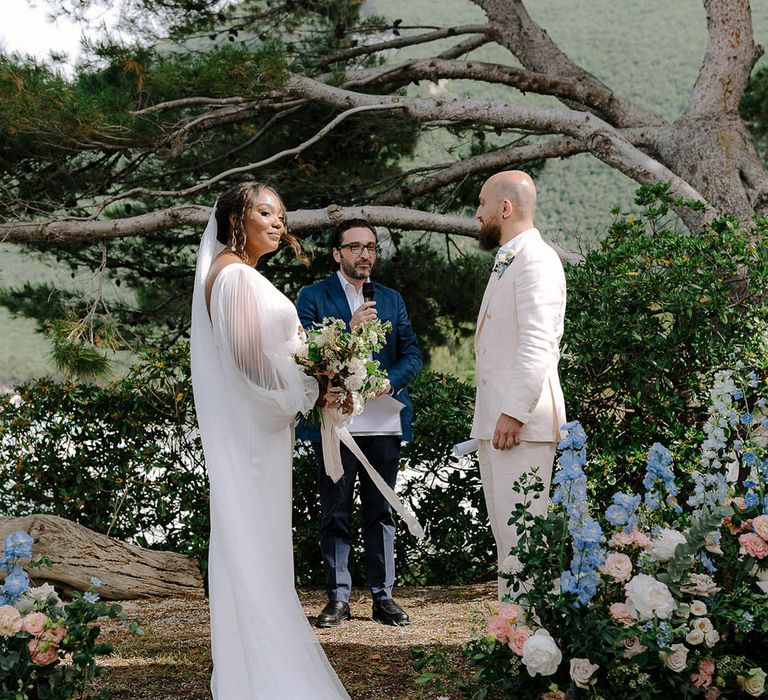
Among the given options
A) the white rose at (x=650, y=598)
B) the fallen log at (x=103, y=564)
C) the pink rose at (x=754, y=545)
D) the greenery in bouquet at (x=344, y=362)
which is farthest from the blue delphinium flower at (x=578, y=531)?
the fallen log at (x=103, y=564)

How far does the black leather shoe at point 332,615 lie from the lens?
4992 mm

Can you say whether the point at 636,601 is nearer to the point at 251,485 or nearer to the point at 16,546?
the point at 251,485

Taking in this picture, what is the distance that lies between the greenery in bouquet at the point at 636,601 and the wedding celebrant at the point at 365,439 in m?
1.74

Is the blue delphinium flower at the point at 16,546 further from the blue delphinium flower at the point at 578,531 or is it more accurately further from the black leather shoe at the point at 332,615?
the black leather shoe at the point at 332,615

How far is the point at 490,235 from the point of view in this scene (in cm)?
414

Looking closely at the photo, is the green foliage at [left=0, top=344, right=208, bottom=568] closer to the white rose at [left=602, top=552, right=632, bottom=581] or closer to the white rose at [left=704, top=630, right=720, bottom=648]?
the white rose at [left=602, top=552, right=632, bottom=581]

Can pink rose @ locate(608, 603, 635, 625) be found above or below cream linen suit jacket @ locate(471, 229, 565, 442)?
below

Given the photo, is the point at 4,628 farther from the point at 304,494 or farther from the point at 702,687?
the point at 304,494

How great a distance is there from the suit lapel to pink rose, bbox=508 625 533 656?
2291mm

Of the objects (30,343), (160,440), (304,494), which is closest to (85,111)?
(160,440)

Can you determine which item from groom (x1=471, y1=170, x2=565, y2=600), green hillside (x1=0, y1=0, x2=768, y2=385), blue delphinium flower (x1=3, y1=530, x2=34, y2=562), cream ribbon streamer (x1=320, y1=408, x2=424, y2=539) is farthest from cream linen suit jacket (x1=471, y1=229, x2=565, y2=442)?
green hillside (x1=0, y1=0, x2=768, y2=385)

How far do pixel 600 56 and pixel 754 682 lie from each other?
58821mm

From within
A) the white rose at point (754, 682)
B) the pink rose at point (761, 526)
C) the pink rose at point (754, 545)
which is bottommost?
the white rose at point (754, 682)

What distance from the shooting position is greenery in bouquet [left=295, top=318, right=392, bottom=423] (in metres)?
3.78
